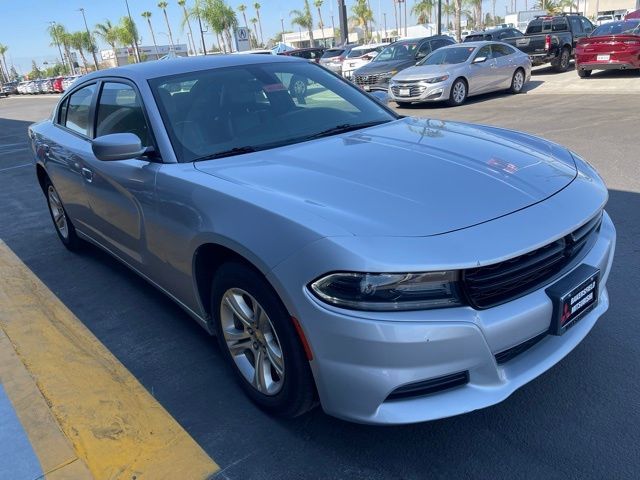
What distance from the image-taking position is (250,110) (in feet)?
10.9

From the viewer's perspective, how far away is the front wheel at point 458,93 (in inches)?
519

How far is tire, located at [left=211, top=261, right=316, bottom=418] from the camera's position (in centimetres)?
223

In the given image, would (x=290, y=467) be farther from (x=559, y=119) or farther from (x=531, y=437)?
(x=559, y=119)

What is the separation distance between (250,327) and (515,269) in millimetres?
1191

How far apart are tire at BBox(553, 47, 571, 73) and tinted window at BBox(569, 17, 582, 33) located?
3.11ft

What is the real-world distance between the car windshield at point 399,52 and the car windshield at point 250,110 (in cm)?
1370

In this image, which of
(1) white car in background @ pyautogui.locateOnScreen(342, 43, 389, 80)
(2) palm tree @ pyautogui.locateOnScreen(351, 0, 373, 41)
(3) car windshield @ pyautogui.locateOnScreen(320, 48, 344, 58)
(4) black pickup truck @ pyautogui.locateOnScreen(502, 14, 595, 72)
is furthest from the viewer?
(2) palm tree @ pyautogui.locateOnScreen(351, 0, 373, 41)

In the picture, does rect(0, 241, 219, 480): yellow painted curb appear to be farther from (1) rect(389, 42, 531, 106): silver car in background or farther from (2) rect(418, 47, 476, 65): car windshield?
(2) rect(418, 47, 476, 65): car windshield

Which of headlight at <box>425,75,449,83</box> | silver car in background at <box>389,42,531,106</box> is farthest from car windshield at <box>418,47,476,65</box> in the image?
headlight at <box>425,75,449,83</box>

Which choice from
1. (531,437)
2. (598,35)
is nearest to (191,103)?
(531,437)

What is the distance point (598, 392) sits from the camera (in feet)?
8.44

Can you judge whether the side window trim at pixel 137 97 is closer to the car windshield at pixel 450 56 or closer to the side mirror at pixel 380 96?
the side mirror at pixel 380 96

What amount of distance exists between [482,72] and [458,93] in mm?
976

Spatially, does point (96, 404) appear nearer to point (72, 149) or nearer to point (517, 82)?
point (72, 149)
